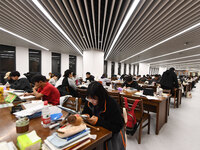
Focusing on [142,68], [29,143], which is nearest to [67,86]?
[29,143]

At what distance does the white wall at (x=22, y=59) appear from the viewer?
23.1 ft

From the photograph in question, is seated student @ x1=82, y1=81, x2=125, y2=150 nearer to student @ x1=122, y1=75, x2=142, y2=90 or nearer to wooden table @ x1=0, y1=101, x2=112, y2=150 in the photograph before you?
wooden table @ x1=0, y1=101, x2=112, y2=150

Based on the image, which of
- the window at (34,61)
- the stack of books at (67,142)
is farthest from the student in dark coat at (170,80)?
the window at (34,61)

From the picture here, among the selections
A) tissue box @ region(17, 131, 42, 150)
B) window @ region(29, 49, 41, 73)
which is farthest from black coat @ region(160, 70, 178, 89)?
window @ region(29, 49, 41, 73)

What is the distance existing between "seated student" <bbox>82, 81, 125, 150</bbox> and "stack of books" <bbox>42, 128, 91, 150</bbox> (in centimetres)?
27

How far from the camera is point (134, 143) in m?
2.01

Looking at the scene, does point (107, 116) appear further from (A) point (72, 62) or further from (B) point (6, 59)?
(A) point (72, 62)

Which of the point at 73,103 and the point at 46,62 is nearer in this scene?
the point at 73,103

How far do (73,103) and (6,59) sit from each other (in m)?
7.92

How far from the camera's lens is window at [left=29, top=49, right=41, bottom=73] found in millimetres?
7801

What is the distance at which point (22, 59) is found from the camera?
7215 mm

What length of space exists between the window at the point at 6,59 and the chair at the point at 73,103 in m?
7.70

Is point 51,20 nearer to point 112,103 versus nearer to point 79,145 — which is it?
point 112,103

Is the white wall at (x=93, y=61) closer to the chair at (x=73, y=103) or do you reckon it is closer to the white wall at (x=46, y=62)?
the white wall at (x=46, y=62)
